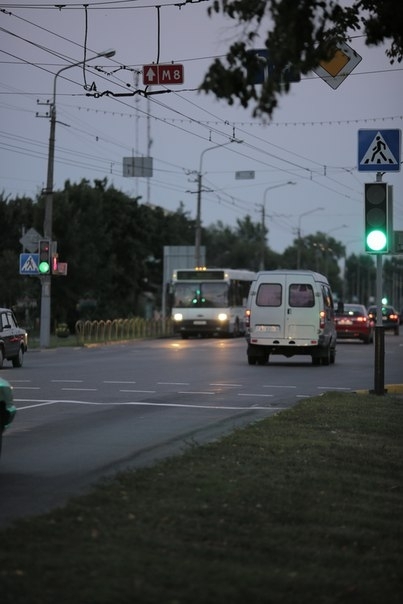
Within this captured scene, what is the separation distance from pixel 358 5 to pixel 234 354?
92.8 ft

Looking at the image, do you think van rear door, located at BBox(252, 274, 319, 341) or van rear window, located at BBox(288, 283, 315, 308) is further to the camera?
van rear window, located at BBox(288, 283, 315, 308)

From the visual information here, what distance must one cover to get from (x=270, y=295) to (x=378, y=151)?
14564 millimetres

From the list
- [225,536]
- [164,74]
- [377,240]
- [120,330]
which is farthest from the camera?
[120,330]

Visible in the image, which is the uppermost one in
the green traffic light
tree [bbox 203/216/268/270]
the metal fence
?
tree [bbox 203/216/268/270]

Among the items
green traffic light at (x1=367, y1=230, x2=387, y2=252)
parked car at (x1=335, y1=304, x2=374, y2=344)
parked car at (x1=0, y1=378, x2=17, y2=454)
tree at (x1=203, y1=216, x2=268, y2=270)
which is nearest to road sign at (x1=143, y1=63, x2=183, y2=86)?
green traffic light at (x1=367, y1=230, x2=387, y2=252)

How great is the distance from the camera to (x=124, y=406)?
62.5 feet

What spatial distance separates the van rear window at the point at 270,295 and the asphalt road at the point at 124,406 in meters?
1.72

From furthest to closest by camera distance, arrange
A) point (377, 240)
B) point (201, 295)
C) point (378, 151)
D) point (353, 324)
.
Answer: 1. point (201, 295)
2. point (353, 324)
3. point (377, 240)
4. point (378, 151)

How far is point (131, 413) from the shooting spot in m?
17.8

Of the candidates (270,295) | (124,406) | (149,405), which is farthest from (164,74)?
(124,406)

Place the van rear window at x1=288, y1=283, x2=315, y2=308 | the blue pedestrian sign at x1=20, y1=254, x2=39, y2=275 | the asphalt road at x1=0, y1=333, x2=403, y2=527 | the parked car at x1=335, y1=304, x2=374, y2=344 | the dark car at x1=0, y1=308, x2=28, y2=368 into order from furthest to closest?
the parked car at x1=335, y1=304, x2=374, y2=344 → the blue pedestrian sign at x1=20, y1=254, x2=39, y2=275 → the van rear window at x1=288, y1=283, x2=315, y2=308 → the dark car at x1=0, y1=308, x2=28, y2=368 → the asphalt road at x1=0, y1=333, x2=403, y2=527

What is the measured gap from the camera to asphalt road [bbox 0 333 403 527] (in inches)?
444

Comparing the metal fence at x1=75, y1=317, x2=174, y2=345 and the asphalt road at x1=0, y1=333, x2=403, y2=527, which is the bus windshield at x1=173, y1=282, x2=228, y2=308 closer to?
the metal fence at x1=75, y1=317, x2=174, y2=345

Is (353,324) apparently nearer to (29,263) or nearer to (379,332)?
(29,263)
